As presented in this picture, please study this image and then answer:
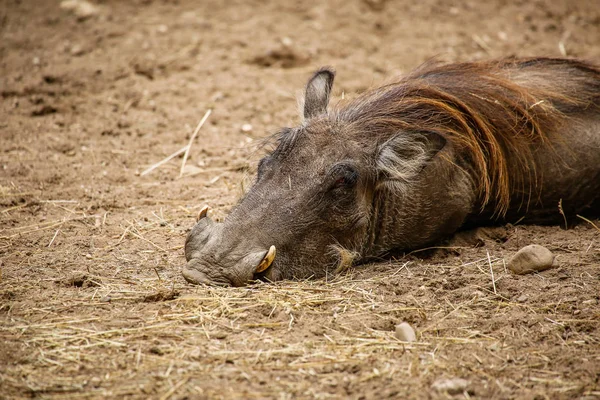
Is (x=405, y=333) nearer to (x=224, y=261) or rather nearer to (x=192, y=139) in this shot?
(x=224, y=261)

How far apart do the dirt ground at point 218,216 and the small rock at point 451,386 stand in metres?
0.01

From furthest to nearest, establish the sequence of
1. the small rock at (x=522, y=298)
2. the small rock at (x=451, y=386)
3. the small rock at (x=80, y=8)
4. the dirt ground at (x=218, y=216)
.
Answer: the small rock at (x=80, y=8), the small rock at (x=522, y=298), the dirt ground at (x=218, y=216), the small rock at (x=451, y=386)

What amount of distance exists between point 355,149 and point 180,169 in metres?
2.26

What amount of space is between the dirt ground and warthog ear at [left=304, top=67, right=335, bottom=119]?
0.65m

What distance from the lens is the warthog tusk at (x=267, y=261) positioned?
416cm

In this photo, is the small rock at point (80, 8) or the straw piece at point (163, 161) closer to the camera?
the straw piece at point (163, 161)

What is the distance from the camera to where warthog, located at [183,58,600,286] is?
435cm

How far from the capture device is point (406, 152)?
4645 millimetres

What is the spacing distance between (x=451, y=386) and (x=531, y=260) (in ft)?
4.76

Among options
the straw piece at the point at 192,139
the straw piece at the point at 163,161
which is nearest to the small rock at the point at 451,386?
the straw piece at the point at 192,139

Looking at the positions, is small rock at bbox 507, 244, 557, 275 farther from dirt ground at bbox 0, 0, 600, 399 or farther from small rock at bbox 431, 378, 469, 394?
small rock at bbox 431, 378, 469, 394

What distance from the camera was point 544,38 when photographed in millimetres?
9031

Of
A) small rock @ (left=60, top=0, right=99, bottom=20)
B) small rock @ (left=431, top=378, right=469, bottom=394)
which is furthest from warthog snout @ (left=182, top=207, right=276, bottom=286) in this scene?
small rock @ (left=60, top=0, right=99, bottom=20)

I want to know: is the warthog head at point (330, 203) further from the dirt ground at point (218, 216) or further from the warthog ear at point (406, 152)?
the dirt ground at point (218, 216)
